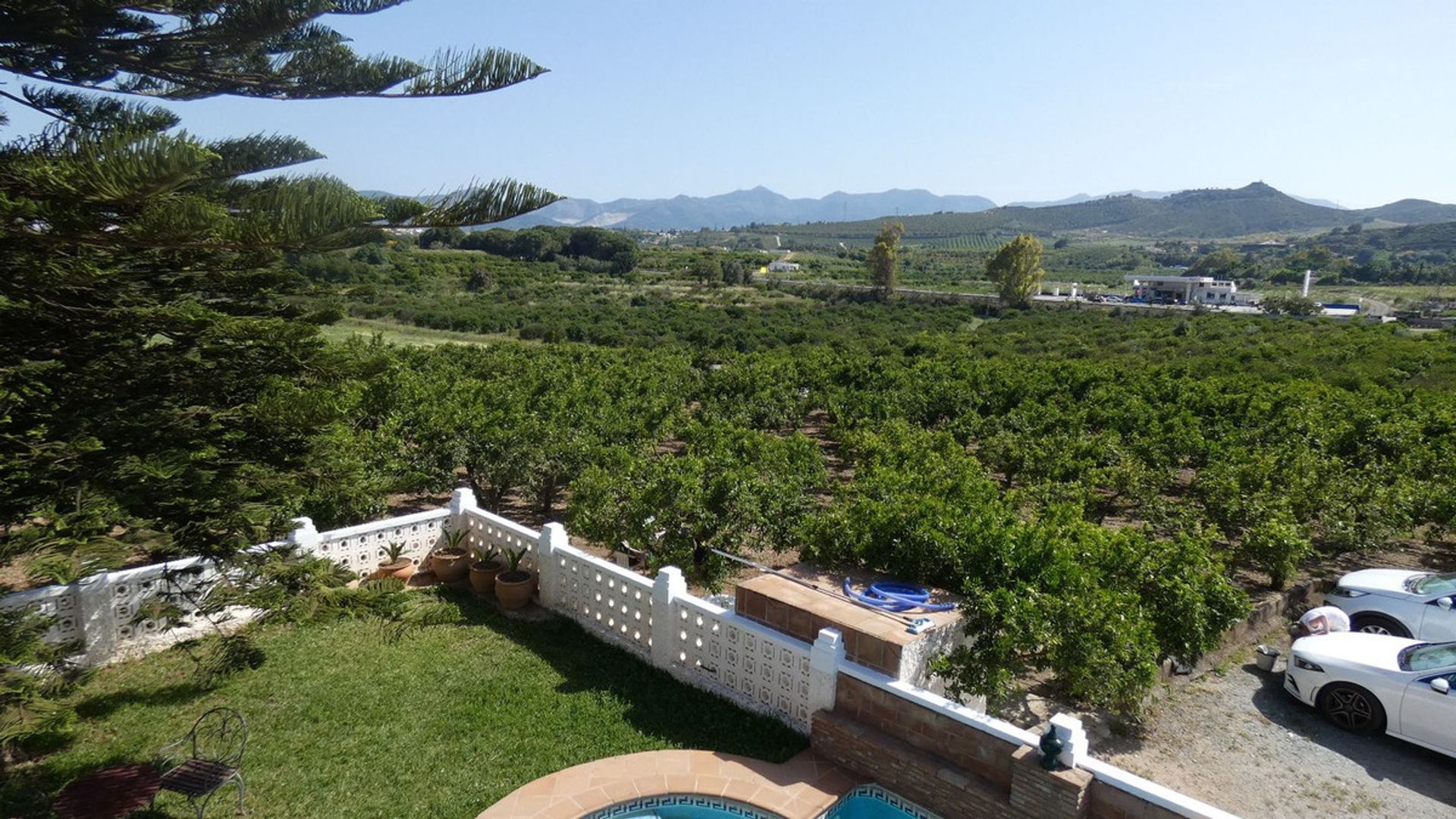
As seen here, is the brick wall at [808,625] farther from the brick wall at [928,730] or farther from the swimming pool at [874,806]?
the swimming pool at [874,806]

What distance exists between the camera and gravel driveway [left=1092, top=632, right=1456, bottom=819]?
19.9 ft

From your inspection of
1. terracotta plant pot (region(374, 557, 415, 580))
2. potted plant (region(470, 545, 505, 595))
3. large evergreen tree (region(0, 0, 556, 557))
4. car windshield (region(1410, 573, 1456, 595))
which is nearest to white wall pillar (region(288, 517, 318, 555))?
terracotta plant pot (region(374, 557, 415, 580))

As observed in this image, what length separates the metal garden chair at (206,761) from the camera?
5.11m

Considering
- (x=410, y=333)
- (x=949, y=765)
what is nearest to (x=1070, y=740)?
(x=949, y=765)

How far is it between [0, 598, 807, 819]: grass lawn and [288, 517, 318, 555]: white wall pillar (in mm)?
908

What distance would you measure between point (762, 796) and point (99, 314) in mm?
5370

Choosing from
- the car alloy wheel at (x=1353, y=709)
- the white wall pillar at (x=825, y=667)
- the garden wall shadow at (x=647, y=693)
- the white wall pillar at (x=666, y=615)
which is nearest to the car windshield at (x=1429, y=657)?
the car alloy wheel at (x=1353, y=709)

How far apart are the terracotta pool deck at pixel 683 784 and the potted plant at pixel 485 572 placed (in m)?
3.82

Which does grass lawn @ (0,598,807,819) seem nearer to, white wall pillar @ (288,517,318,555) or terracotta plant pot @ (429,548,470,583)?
white wall pillar @ (288,517,318,555)

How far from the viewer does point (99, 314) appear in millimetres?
4988

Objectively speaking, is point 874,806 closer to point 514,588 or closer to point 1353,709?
point 1353,709

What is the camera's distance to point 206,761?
5316 millimetres

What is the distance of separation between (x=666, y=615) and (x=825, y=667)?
186 cm

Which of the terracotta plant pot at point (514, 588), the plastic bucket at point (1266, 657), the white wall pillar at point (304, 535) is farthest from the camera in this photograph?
the terracotta plant pot at point (514, 588)
